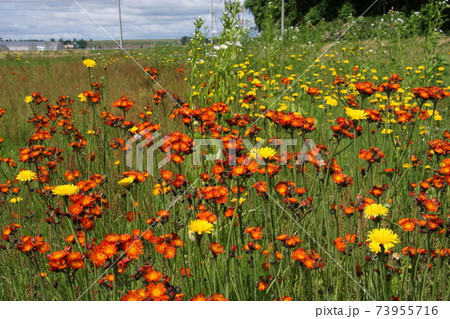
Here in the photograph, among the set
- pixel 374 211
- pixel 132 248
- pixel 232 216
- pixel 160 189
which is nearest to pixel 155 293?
pixel 132 248

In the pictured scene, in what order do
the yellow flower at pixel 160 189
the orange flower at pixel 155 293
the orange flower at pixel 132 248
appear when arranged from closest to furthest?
the orange flower at pixel 155 293, the orange flower at pixel 132 248, the yellow flower at pixel 160 189

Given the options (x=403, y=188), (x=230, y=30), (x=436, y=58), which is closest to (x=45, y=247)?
(x=403, y=188)

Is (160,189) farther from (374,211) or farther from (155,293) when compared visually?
(374,211)

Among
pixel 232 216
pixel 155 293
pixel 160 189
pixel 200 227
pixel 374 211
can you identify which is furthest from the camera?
pixel 160 189

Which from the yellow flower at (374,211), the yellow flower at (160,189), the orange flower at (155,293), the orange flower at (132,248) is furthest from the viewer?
the yellow flower at (160,189)

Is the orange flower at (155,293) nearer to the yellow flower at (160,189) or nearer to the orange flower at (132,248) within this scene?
the orange flower at (132,248)

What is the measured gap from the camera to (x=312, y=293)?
1899 millimetres

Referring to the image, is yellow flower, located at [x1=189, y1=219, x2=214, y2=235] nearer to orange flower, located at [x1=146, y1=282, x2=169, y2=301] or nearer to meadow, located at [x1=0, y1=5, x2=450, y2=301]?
meadow, located at [x1=0, y1=5, x2=450, y2=301]

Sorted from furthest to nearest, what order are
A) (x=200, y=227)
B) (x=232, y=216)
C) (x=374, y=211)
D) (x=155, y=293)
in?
(x=232, y=216), (x=374, y=211), (x=200, y=227), (x=155, y=293)

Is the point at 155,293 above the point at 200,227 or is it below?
below

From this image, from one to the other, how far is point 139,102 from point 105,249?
14.5ft

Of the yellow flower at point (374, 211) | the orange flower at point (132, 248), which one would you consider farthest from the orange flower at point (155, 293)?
the yellow flower at point (374, 211)

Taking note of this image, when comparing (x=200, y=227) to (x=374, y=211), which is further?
(x=374, y=211)

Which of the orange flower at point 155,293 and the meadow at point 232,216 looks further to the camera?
the meadow at point 232,216
